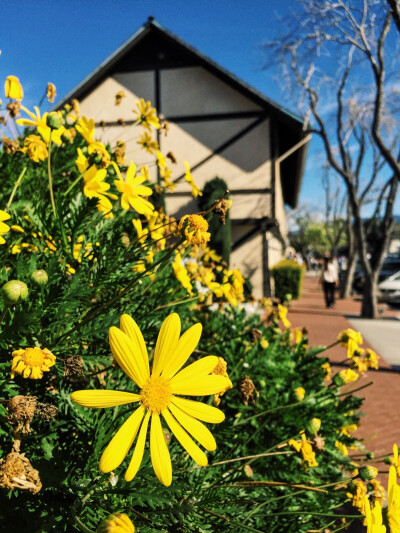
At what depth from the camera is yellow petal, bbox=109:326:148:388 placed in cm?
64

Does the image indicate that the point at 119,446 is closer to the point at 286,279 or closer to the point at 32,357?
the point at 32,357

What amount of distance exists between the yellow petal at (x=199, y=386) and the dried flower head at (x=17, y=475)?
291 mm

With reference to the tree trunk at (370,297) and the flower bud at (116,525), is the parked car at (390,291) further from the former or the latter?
the flower bud at (116,525)

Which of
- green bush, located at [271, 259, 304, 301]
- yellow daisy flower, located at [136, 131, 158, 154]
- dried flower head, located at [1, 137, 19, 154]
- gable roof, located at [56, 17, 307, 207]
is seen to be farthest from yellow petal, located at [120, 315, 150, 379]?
green bush, located at [271, 259, 304, 301]

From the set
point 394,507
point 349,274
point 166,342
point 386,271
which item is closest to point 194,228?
point 166,342

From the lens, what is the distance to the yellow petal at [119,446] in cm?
61

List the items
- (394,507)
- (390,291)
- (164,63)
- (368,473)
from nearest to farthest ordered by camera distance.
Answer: (394,507) → (368,473) → (164,63) → (390,291)

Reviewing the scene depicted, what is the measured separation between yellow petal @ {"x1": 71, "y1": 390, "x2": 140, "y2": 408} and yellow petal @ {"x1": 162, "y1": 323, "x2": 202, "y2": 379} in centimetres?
7

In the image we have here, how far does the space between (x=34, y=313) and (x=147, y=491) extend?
1.53 feet

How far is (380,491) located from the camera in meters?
1.13

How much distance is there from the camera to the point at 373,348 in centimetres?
735

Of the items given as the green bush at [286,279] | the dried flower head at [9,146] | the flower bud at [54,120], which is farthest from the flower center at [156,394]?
the green bush at [286,279]

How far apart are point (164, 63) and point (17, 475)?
1256 cm

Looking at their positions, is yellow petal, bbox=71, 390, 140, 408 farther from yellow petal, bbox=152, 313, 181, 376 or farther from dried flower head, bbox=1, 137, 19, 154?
dried flower head, bbox=1, 137, 19, 154
